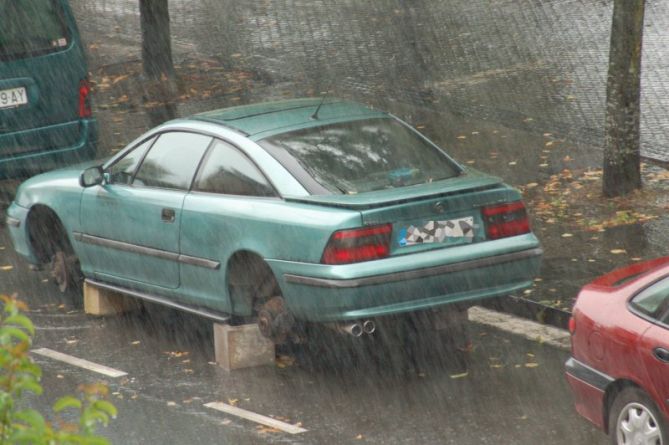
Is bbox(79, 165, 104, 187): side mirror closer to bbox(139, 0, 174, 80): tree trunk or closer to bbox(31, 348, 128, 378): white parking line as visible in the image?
bbox(31, 348, 128, 378): white parking line

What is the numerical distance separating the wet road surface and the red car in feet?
2.07

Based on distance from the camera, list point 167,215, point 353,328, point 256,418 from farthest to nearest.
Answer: point 167,215, point 353,328, point 256,418

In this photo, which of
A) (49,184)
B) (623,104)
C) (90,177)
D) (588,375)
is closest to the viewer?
(588,375)

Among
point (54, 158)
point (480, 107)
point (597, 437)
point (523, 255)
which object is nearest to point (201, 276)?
point (523, 255)

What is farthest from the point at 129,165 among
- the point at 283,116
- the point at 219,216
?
the point at 219,216

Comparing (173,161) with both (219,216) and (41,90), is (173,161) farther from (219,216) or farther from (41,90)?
(41,90)

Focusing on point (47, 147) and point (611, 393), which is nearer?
point (611, 393)

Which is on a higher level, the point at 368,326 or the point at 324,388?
the point at 368,326

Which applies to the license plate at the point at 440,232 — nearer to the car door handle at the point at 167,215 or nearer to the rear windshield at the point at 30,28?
the car door handle at the point at 167,215

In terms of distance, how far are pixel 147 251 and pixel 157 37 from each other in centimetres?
853

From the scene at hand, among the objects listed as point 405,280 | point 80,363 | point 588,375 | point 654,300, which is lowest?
point 80,363

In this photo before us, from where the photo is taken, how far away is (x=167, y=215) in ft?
30.9

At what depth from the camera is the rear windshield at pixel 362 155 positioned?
8.83 metres

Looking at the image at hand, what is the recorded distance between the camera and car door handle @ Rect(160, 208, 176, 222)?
938 centimetres
